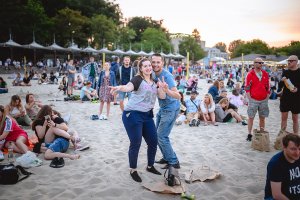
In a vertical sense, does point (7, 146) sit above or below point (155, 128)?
below

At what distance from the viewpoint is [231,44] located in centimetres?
16438

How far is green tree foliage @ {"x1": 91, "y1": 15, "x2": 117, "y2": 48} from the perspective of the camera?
52406mm

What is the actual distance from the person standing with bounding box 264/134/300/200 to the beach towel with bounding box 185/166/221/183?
1.33 meters

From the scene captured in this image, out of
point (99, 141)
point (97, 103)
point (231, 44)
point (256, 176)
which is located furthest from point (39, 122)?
point (231, 44)

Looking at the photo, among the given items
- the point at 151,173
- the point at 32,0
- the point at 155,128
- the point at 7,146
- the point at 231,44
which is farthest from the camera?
the point at 231,44

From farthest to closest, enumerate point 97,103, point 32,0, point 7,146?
point 32,0 → point 97,103 → point 7,146

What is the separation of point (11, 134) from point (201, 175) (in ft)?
12.2

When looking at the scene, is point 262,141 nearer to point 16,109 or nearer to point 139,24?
point 16,109

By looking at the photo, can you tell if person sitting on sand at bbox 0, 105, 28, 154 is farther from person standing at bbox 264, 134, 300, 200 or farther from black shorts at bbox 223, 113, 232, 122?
black shorts at bbox 223, 113, 232, 122

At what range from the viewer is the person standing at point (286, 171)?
2.74m

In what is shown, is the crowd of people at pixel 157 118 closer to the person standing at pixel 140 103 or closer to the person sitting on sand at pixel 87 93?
the person standing at pixel 140 103

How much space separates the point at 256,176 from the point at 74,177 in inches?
120

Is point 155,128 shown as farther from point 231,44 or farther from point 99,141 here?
point 231,44

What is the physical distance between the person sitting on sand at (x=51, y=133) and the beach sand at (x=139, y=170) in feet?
1.07
